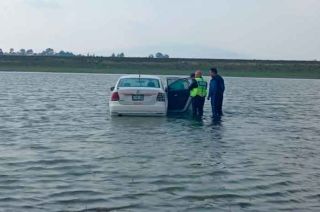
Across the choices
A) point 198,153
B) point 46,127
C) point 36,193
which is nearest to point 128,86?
point 46,127

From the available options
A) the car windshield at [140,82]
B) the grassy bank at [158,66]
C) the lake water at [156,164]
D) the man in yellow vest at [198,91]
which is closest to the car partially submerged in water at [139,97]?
the car windshield at [140,82]

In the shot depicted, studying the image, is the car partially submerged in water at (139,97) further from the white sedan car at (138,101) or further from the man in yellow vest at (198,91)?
the man in yellow vest at (198,91)

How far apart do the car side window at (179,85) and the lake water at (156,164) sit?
3.56 feet

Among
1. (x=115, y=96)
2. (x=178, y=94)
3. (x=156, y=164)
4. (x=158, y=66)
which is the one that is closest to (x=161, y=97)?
(x=115, y=96)

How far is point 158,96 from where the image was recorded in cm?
2133

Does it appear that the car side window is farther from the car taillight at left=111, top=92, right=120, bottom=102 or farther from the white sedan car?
the car taillight at left=111, top=92, right=120, bottom=102

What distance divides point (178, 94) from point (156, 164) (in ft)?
33.6

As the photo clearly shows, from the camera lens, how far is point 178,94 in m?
23.4

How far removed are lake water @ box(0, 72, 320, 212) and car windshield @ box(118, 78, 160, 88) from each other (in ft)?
3.39

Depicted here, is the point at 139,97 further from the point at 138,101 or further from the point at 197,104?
the point at 197,104

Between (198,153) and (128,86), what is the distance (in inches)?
290

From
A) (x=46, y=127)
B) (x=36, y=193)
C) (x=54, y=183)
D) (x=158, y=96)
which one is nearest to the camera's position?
(x=36, y=193)

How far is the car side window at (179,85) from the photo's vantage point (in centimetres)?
2312

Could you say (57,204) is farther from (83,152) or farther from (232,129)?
(232,129)
